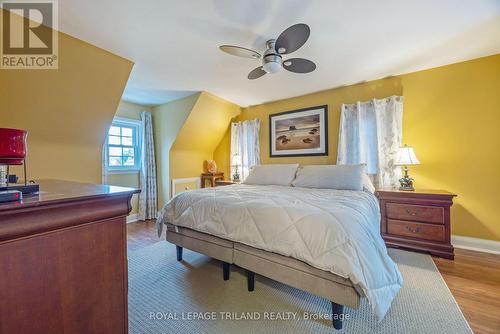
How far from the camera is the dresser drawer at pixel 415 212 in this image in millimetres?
2313

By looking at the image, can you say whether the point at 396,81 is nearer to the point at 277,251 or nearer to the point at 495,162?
the point at 495,162

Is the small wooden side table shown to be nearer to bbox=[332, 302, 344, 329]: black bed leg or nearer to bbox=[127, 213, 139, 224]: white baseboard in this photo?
bbox=[127, 213, 139, 224]: white baseboard

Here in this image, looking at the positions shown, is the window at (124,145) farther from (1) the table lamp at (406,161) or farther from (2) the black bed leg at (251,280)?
(1) the table lamp at (406,161)

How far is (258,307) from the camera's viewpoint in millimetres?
1563

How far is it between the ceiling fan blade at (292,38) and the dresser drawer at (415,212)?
223 centimetres

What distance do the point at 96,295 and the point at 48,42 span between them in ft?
8.07

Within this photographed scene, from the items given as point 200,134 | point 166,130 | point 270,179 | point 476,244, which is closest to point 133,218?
point 166,130

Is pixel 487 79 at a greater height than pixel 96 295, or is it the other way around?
pixel 487 79

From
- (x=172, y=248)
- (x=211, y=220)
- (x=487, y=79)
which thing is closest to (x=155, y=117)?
(x=172, y=248)

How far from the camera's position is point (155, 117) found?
4.23 m

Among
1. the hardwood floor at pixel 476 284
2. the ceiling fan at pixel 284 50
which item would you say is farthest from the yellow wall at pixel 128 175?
the ceiling fan at pixel 284 50

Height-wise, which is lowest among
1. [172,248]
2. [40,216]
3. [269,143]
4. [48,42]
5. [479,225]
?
[172,248]

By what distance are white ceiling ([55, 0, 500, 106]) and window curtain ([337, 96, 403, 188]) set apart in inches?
19.4

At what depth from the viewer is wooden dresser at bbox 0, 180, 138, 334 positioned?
57cm
